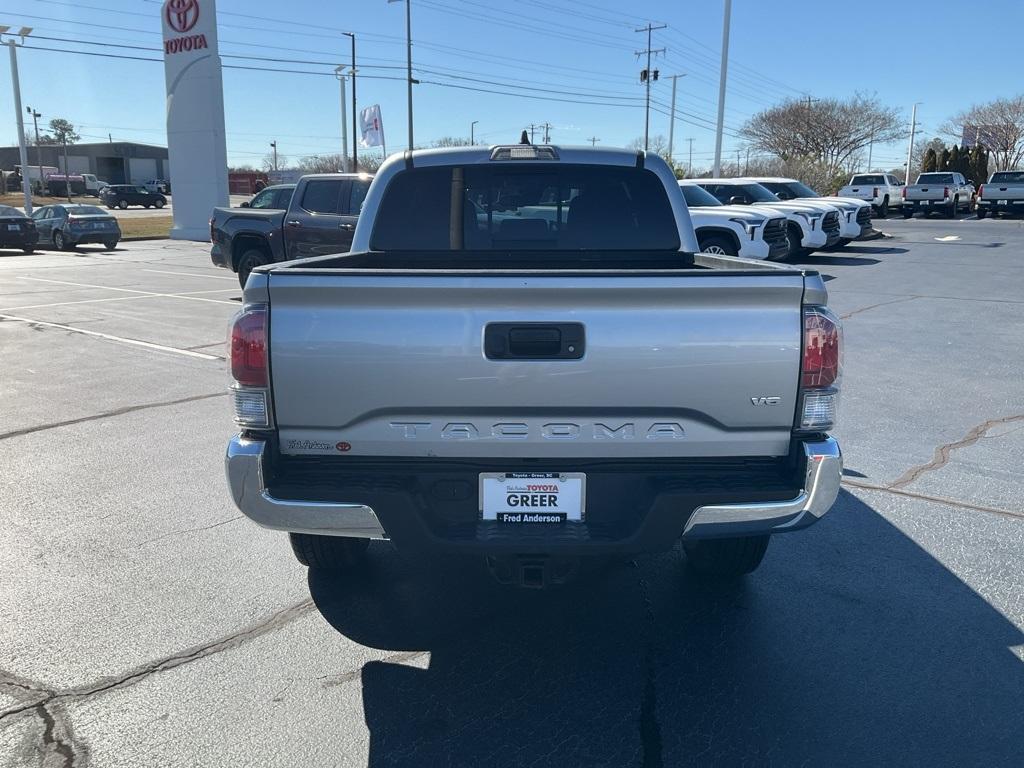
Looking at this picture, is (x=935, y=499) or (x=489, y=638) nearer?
(x=489, y=638)

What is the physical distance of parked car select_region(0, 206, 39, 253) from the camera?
1006 inches

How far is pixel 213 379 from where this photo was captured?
26.8ft

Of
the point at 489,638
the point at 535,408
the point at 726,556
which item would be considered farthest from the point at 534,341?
the point at 726,556

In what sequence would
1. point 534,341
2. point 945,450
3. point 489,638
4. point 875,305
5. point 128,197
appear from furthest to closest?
1. point 128,197
2. point 875,305
3. point 945,450
4. point 489,638
5. point 534,341

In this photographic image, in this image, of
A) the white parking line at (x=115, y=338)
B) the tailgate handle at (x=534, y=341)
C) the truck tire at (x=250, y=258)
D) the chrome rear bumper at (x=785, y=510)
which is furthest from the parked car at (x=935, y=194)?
the tailgate handle at (x=534, y=341)

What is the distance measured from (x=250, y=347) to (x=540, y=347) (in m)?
1.01

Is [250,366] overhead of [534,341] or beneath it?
beneath

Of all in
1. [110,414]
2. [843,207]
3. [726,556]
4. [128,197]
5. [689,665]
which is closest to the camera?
[689,665]

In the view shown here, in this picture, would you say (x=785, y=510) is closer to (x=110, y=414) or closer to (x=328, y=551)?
(x=328, y=551)

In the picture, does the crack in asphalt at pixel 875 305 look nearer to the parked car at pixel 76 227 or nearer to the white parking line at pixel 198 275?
the white parking line at pixel 198 275

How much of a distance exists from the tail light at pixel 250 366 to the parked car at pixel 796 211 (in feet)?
56.1

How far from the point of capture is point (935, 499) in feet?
16.5

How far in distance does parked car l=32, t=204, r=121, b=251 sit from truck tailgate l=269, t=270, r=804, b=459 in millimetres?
27263

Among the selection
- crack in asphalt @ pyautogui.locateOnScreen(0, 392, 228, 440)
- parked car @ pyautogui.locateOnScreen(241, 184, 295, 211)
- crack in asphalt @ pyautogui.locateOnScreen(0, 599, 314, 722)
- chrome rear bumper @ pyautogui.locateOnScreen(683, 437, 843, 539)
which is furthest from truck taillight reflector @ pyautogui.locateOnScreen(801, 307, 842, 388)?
parked car @ pyautogui.locateOnScreen(241, 184, 295, 211)
